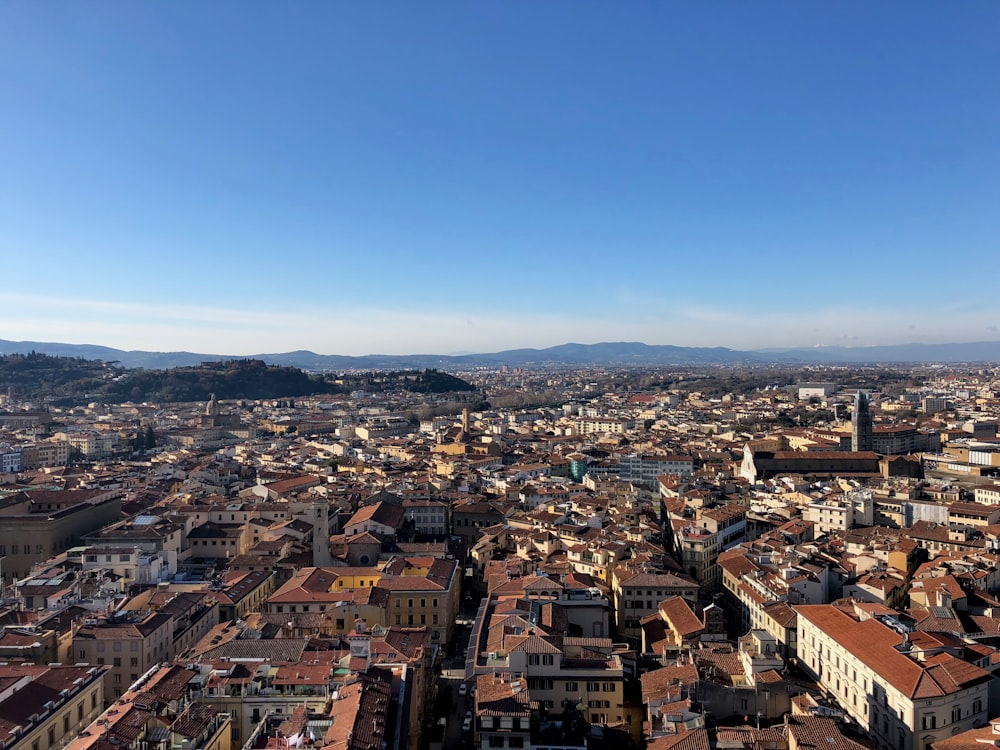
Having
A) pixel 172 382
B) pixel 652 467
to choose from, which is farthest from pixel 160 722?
pixel 172 382

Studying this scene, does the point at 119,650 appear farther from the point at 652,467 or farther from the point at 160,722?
the point at 652,467

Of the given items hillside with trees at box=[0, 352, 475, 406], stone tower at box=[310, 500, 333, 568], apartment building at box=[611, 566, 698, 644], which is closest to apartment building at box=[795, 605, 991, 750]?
apartment building at box=[611, 566, 698, 644]

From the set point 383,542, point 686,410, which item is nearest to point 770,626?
point 383,542

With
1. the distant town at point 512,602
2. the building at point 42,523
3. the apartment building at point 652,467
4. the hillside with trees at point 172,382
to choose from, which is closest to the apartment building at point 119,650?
the distant town at point 512,602

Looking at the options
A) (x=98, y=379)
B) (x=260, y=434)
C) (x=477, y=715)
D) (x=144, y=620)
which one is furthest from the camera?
(x=98, y=379)

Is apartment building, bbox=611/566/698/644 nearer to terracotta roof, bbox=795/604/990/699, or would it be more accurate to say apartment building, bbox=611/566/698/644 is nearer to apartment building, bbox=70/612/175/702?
terracotta roof, bbox=795/604/990/699

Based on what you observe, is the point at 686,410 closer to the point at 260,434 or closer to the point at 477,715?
the point at 260,434

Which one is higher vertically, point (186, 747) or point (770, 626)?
point (186, 747)
